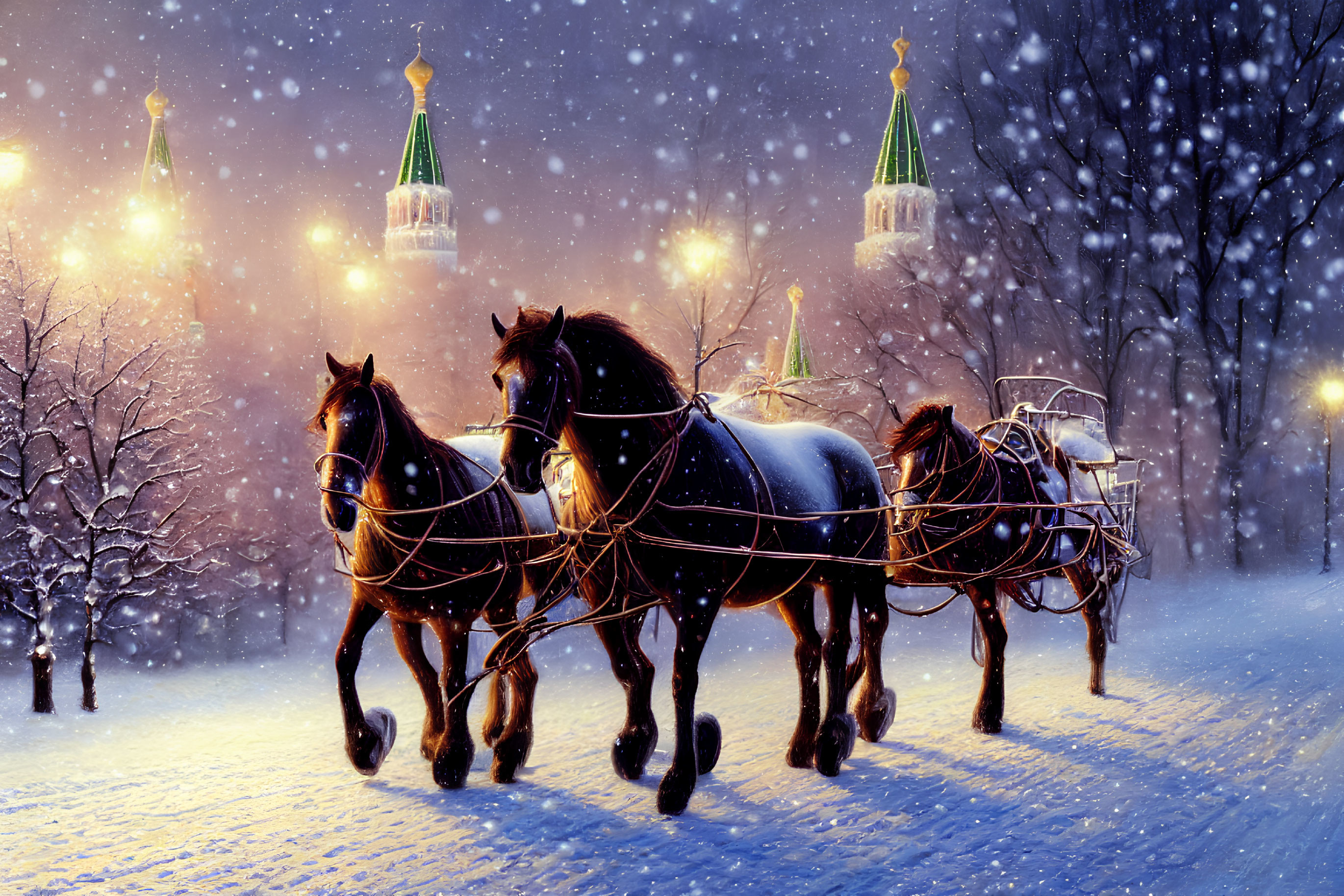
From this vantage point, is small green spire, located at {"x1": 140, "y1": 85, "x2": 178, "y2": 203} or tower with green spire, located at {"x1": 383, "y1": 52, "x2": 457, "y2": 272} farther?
tower with green spire, located at {"x1": 383, "y1": 52, "x2": 457, "y2": 272}

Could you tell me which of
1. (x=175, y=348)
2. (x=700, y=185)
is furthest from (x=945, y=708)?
(x=700, y=185)

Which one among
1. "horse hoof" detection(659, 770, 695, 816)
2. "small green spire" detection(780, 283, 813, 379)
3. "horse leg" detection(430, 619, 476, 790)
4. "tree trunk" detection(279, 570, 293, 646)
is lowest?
"tree trunk" detection(279, 570, 293, 646)

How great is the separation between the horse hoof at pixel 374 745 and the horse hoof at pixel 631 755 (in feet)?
5.01

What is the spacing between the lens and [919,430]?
736 centimetres

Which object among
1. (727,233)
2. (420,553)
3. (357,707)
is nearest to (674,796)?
(420,553)

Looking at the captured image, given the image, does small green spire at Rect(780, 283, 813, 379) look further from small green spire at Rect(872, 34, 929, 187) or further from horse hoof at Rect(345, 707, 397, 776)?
horse hoof at Rect(345, 707, 397, 776)

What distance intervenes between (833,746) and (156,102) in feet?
55.4

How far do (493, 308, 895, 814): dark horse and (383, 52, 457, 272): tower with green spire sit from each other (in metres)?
16.3

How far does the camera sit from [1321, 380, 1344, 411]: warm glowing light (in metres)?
20.2

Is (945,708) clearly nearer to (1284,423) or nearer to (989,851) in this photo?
(989,851)

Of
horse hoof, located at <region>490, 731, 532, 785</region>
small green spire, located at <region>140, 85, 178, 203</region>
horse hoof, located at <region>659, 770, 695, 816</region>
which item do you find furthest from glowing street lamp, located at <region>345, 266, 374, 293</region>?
horse hoof, located at <region>659, 770, 695, 816</region>

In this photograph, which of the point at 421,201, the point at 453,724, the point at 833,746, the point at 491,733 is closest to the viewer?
the point at 453,724

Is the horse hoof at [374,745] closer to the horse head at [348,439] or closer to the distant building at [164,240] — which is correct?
the horse head at [348,439]

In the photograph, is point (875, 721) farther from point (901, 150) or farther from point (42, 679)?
point (901, 150)
